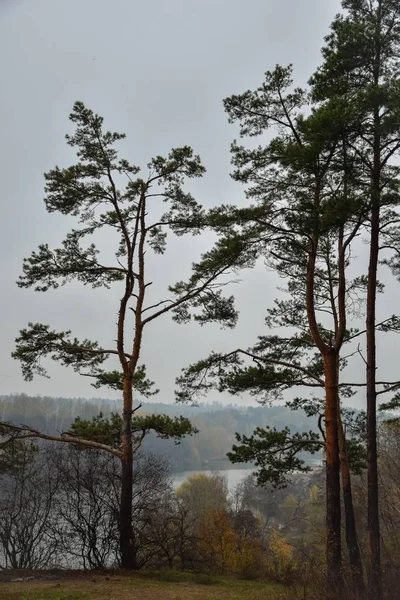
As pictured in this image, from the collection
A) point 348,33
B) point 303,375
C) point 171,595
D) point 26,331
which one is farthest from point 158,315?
point 348,33

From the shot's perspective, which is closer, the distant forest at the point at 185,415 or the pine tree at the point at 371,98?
the pine tree at the point at 371,98

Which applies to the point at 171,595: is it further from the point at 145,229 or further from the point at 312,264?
the point at 145,229

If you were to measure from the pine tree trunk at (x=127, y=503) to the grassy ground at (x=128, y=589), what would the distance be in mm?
571

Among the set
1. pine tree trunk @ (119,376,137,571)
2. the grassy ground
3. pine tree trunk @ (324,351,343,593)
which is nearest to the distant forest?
pine tree trunk @ (119,376,137,571)

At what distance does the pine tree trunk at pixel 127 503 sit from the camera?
835cm

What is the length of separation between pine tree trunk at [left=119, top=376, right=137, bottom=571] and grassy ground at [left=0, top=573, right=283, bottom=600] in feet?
1.87

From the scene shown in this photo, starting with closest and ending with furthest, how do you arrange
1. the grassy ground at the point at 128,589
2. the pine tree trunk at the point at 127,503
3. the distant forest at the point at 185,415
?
A: the grassy ground at the point at 128,589 < the pine tree trunk at the point at 127,503 < the distant forest at the point at 185,415

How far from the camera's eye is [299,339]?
28.8 ft

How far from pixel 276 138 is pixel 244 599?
305 inches

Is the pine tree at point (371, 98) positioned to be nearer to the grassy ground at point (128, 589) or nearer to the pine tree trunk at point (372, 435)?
the pine tree trunk at point (372, 435)

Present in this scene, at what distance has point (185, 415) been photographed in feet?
74.5

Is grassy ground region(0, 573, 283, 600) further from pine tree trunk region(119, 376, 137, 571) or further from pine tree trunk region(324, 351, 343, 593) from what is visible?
pine tree trunk region(324, 351, 343, 593)

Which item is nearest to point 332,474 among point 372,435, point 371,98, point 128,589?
point 372,435

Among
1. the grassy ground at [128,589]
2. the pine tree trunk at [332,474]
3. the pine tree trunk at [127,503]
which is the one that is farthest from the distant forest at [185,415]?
the pine tree trunk at [332,474]
